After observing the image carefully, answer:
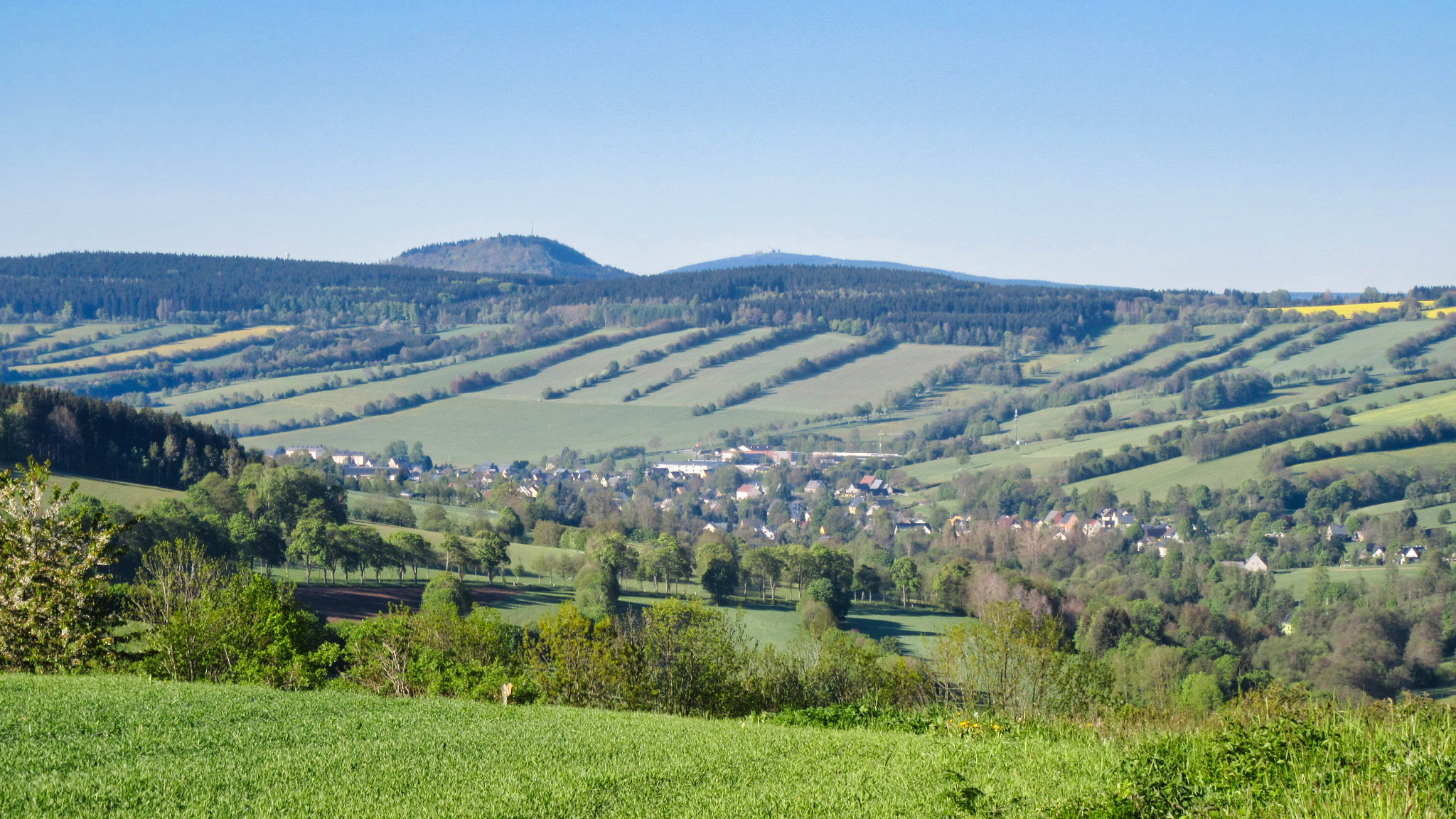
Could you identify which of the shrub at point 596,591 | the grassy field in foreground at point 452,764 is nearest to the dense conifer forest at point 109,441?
the shrub at point 596,591

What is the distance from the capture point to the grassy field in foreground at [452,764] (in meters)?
11.4

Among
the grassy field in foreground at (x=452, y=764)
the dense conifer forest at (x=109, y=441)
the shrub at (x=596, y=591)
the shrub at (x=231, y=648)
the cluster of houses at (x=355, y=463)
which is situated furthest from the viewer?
the cluster of houses at (x=355, y=463)

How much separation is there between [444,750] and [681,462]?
15641cm

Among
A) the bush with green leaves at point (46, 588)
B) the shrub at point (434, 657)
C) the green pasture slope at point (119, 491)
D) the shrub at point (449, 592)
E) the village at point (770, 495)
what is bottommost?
the village at point (770, 495)

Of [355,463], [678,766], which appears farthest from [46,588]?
[355,463]

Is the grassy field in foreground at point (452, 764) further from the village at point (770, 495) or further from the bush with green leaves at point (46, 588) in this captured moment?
the village at point (770, 495)

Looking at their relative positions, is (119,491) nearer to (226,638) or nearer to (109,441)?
(109,441)

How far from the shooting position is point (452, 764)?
1367cm

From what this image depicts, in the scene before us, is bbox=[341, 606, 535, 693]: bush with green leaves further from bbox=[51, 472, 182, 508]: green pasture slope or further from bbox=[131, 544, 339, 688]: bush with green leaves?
bbox=[51, 472, 182, 508]: green pasture slope

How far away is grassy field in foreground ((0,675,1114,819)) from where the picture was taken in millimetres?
11391

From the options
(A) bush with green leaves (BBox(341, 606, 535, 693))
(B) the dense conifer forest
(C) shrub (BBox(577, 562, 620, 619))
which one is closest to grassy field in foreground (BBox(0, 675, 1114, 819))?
(A) bush with green leaves (BBox(341, 606, 535, 693))

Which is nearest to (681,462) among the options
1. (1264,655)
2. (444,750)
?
(1264,655)

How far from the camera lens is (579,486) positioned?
485ft

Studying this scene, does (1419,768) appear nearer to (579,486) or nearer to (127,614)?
(127,614)
